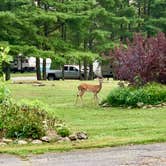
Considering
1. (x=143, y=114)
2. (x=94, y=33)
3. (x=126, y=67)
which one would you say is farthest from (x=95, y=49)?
(x=143, y=114)

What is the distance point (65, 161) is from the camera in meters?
8.77

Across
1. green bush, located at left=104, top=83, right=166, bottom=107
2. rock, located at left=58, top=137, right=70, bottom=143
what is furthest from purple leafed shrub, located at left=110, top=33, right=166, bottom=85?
rock, located at left=58, top=137, right=70, bottom=143

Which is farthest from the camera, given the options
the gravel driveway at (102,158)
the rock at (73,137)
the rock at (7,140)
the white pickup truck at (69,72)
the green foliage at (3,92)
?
the white pickup truck at (69,72)

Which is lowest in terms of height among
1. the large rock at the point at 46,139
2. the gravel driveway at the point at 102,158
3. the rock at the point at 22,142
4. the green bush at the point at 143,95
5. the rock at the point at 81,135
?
the green bush at the point at 143,95

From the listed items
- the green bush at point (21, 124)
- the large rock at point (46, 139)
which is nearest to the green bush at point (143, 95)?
the green bush at point (21, 124)

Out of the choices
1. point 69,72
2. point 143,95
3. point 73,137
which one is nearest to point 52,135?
point 73,137

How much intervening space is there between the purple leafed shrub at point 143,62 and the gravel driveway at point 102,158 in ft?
29.2

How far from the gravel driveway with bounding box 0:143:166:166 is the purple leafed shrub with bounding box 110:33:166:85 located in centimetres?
888

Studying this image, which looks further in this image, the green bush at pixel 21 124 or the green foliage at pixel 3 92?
the green foliage at pixel 3 92

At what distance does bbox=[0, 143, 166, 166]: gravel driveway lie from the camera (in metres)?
8.55

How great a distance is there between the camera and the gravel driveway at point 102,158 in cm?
855

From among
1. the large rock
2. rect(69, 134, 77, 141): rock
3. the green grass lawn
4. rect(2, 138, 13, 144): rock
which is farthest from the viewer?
rect(69, 134, 77, 141): rock

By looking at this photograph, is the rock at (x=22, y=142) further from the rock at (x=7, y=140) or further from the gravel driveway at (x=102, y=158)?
the gravel driveway at (x=102, y=158)

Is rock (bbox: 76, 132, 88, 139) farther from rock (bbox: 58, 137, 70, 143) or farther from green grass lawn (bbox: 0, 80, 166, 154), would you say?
rock (bbox: 58, 137, 70, 143)
